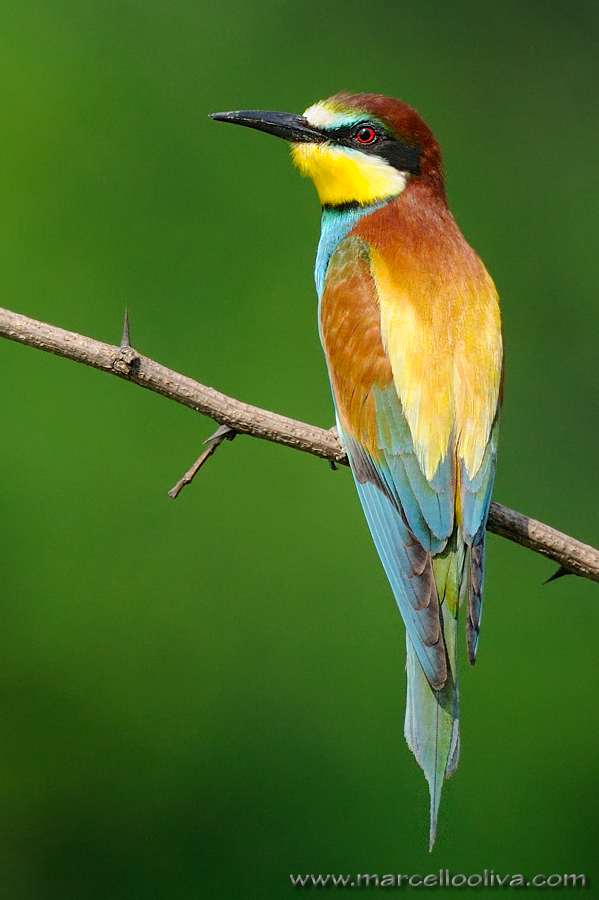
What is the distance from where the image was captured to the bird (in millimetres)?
2691

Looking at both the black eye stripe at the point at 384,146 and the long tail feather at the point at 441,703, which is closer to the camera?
the long tail feather at the point at 441,703

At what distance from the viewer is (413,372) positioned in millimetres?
2824

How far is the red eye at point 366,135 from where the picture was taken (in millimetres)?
3189

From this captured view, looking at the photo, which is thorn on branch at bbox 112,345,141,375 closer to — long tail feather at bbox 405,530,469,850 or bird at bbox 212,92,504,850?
bird at bbox 212,92,504,850

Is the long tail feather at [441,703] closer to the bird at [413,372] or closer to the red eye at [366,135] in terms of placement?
the bird at [413,372]

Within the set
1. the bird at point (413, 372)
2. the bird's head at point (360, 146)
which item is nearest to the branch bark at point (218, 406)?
the bird at point (413, 372)

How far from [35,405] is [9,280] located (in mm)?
439

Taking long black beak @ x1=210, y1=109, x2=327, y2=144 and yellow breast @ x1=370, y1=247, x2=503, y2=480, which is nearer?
yellow breast @ x1=370, y1=247, x2=503, y2=480

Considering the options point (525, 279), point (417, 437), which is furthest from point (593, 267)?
point (417, 437)

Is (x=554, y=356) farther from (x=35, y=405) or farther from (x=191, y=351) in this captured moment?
(x=35, y=405)

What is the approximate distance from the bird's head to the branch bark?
2.41 ft

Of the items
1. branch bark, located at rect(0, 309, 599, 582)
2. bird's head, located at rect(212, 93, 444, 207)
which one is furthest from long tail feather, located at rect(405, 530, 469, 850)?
bird's head, located at rect(212, 93, 444, 207)

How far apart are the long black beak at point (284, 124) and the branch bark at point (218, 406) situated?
874 mm

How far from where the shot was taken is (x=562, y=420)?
497cm
